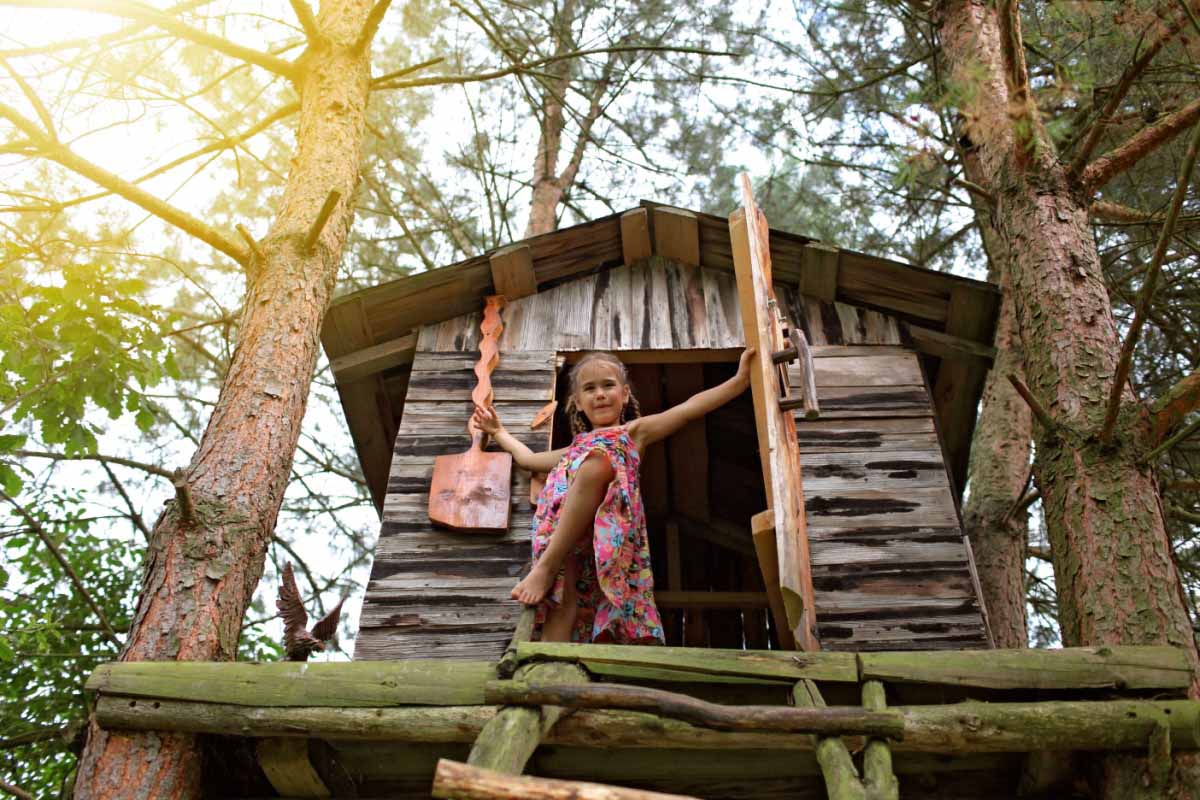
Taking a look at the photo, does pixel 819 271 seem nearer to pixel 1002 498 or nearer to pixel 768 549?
pixel 1002 498

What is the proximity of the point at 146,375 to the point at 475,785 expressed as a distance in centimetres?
348

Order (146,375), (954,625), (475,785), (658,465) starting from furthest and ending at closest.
Result: (658,465) → (146,375) → (954,625) → (475,785)

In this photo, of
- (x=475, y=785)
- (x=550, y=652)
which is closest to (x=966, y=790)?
(x=550, y=652)

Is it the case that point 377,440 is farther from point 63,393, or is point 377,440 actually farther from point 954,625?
point 954,625

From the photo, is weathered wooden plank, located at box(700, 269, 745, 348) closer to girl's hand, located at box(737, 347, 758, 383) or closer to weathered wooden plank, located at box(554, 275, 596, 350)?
weathered wooden plank, located at box(554, 275, 596, 350)

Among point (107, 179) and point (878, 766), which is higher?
point (107, 179)

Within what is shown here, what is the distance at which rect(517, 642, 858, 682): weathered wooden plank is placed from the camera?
3242 mm

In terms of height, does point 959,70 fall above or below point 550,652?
above

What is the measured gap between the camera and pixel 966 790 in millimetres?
3582

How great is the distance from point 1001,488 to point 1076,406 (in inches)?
121

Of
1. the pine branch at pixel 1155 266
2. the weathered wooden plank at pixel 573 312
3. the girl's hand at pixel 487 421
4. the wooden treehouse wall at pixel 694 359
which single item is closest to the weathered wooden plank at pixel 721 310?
the wooden treehouse wall at pixel 694 359

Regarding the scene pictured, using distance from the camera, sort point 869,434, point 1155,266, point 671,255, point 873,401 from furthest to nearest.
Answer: point 671,255 → point 873,401 → point 869,434 → point 1155,266

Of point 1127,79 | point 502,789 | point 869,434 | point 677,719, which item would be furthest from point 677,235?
point 502,789

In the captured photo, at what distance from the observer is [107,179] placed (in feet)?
15.3
